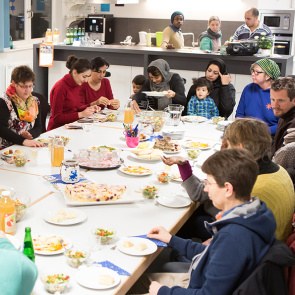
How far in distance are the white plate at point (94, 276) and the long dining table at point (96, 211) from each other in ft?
0.04

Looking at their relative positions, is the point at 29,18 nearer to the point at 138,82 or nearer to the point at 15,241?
the point at 138,82

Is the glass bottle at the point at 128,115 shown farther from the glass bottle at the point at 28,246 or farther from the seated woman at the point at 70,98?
the glass bottle at the point at 28,246

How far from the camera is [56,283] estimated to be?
1.67m

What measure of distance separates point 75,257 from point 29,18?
6.77m

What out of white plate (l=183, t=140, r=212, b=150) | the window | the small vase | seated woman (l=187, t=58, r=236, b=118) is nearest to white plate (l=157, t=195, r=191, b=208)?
white plate (l=183, t=140, r=212, b=150)

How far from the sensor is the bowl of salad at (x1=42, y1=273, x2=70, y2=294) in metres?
1.66

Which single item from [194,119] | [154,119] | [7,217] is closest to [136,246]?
[7,217]

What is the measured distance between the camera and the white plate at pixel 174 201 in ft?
8.09

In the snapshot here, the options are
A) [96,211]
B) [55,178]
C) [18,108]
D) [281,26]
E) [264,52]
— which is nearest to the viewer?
[96,211]

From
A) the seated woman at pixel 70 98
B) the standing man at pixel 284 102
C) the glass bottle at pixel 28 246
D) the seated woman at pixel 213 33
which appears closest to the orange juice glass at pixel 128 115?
the seated woman at pixel 70 98

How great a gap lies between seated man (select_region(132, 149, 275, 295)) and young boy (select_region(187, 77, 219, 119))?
2814mm

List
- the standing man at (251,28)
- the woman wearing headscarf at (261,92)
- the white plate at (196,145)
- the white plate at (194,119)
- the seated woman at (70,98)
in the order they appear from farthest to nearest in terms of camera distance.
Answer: the standing man at (251,28)
the woman wearing headscarf at (261,92)
the white plate at (194,119)
the seated woman at (70,98)
the white plate at (196,145)

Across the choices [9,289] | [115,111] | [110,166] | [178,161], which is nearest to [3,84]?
[115,111]

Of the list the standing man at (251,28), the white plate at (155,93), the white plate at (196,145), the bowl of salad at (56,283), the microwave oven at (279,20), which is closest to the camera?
the bowl of salad at (56,283)
